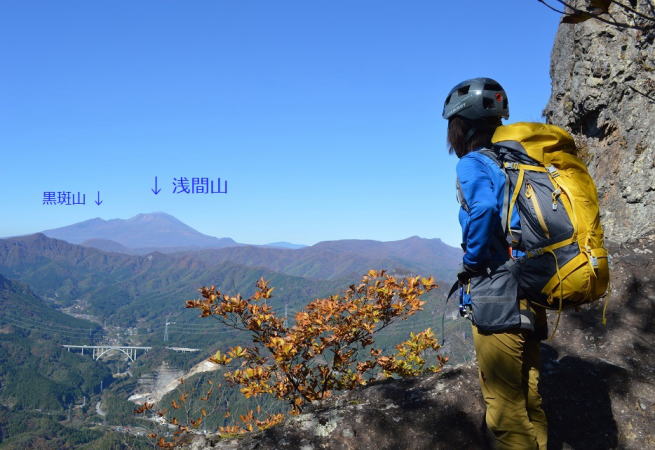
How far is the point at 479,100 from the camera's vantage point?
4.45m

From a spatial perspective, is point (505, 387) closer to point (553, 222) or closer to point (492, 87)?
point (553, 222)

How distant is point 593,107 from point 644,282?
5.69m

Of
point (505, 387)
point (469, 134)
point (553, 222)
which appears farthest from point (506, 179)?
point (505, 387)

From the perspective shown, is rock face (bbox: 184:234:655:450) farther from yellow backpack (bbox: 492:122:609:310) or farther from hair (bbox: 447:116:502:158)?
hair (bbox: 447:116:502:158)

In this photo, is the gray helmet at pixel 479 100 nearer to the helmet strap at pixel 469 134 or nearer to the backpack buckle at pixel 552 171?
the helmet strap at pixel 469 134

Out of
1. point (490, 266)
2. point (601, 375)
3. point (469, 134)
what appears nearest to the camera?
point (490, 266)

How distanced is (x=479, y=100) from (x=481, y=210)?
1.15 m

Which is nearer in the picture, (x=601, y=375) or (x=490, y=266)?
→ (x=490, y=266)

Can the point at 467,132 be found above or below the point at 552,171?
above

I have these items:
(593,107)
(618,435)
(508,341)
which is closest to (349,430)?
(508,341)

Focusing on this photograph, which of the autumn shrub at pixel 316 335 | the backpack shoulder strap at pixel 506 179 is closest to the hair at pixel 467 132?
the backpack shoulder strap at pixel 506 179

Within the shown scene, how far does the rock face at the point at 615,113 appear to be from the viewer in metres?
10.9

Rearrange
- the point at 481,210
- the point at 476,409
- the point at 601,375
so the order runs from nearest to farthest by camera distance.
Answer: the point at 481,210
the point at 476,409
the point at 601,375

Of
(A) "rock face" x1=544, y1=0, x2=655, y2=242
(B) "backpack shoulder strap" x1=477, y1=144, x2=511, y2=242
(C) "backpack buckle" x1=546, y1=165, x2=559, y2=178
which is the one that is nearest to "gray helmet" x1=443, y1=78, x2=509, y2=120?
(B) "backpack shoulder strap" x1=477, y1=144, x2=511, y2=242
